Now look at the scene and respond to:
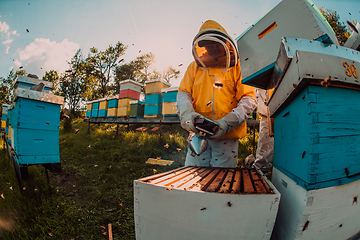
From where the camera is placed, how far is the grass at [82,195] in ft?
6.25

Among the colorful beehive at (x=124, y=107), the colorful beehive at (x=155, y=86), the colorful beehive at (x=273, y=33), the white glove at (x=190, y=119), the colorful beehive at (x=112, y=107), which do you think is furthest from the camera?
the colorful beehive at (x=112, y=107)

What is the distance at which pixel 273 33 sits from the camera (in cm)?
96

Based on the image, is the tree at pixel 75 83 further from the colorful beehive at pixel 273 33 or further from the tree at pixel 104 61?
the colorful beehive at pixel 273 33

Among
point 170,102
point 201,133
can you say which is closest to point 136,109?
point 170,102

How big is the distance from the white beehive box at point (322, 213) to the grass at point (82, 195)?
1.75 metres

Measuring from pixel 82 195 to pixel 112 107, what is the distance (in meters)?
5.09

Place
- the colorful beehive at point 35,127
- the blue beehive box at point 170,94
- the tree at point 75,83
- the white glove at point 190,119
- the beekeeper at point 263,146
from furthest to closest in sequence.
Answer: the tree at point 75,83
the blue beehive box at point 170,94
the beekeeper at point 263,146
the colorful beehive at point 35,127
the white glove at point 190,119

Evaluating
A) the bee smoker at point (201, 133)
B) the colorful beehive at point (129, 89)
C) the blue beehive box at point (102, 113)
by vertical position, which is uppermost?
the colorful beehive at point (129, 89)

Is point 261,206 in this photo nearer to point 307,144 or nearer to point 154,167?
point 307,144

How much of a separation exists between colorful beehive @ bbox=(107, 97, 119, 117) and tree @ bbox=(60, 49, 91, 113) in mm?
11019

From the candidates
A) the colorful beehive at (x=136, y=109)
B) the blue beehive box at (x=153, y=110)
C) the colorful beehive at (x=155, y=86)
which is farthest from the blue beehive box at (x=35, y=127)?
the colorful beehive at (x=136, y=109)

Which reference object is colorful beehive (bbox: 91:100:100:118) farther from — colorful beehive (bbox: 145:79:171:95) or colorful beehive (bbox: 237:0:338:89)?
colorful beehive (bbox: 237:0:338:89)

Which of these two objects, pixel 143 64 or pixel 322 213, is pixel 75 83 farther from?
pixel 322 213

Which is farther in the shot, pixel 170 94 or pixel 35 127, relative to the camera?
pixel 170 94
